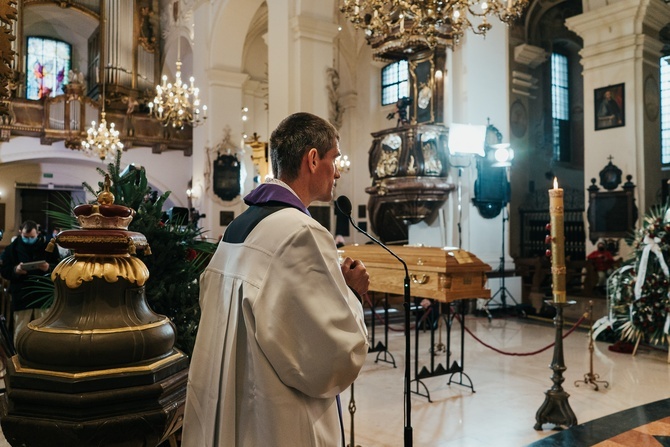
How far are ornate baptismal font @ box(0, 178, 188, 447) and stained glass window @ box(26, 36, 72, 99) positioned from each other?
1876 cm

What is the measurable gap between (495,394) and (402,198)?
487 centimetres

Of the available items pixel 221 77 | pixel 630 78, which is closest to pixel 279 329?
pixel 630 78

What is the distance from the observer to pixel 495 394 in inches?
182

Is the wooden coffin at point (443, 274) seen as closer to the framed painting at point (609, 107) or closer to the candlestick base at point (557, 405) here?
→ the candlestick base at point (557, 405)

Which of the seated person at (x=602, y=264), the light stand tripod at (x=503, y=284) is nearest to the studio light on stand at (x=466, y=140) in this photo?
the light stand tripod at (x=503, y=284)

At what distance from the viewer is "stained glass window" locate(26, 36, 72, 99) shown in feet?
59.7

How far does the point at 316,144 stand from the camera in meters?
1.67

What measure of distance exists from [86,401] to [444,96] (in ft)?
28.2

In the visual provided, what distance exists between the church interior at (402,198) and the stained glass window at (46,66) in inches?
4.0

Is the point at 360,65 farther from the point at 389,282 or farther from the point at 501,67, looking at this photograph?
the point at 389,282

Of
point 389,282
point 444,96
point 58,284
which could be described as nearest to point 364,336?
point 58,284

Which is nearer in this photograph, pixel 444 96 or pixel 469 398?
pixel 469 398

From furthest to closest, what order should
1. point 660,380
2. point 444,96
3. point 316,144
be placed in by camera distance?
point 444,96 < point 660,380 < point 316,144

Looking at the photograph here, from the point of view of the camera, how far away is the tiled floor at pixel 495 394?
146 inches
